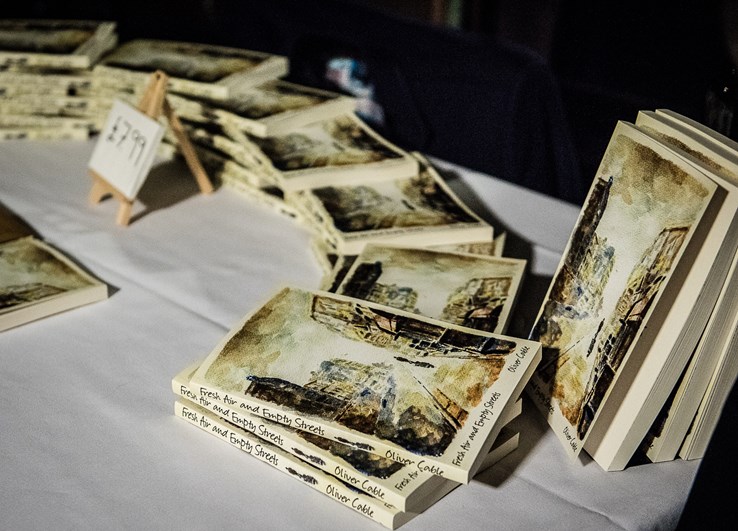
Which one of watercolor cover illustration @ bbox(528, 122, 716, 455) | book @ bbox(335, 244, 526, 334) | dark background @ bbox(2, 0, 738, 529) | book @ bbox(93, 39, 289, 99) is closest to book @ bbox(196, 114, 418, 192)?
book @ bbox(93, 39, 289, 99)

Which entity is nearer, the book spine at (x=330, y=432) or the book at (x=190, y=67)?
the book spine at (x=330, y=432)

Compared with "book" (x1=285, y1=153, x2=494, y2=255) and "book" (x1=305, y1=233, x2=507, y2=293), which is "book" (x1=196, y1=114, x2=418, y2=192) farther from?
"book" (x1=305, y1=233, x2=507, y2=293)

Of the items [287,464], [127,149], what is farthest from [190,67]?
[287,464]

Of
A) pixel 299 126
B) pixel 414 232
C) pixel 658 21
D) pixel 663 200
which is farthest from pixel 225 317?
pixel 658 21

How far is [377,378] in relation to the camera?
90 cm

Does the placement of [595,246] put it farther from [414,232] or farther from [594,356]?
[414,232]

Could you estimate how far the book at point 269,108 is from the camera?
153cm

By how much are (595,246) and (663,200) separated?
5.0 inches

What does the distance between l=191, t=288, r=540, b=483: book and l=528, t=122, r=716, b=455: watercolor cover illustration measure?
0.07m

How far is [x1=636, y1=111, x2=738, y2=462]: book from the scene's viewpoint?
31.8 inches

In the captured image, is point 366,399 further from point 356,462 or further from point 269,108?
point 269,108

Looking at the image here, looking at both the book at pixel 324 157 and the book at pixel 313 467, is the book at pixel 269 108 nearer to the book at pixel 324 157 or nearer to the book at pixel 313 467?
the book at pixel 324 157

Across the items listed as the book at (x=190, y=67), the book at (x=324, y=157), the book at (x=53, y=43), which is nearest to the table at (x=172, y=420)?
the book at (x=324, y=157)

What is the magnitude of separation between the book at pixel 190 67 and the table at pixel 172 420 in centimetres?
30
